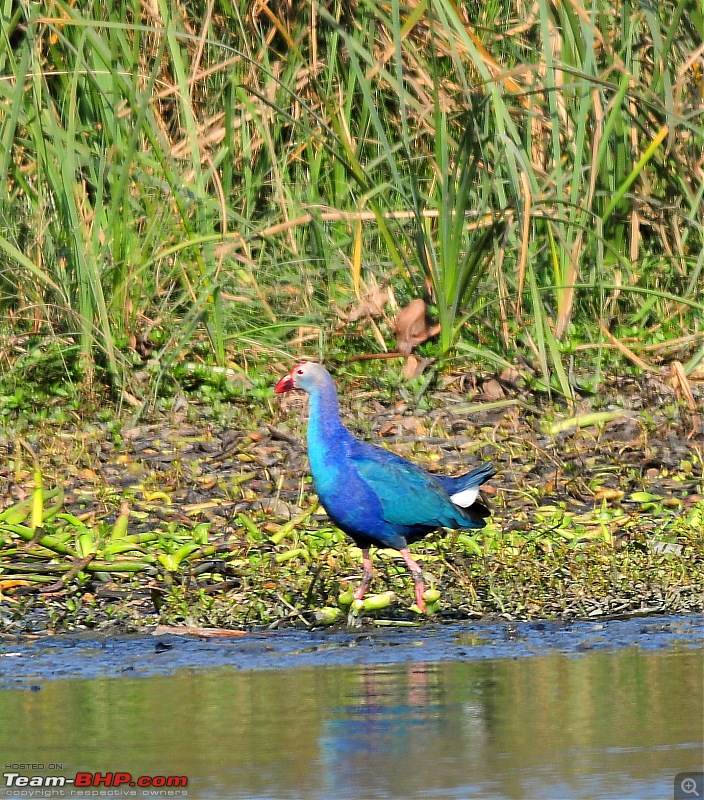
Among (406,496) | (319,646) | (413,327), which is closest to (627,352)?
(413,327)

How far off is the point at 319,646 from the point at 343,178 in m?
4.85

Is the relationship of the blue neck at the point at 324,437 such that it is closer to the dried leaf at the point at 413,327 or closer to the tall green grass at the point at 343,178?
the tall green grass at the point at 343,178

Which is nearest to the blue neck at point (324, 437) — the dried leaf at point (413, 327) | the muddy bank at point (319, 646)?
the muddy bank at point (319, 646)

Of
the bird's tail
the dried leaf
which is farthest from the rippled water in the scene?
the dried leaf

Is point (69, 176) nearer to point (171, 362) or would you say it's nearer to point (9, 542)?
point (171, 362)

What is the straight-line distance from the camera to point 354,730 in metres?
3.96

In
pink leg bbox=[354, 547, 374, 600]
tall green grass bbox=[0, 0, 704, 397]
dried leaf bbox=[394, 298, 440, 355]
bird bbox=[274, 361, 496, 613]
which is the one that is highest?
tall green grass bbox=[0, 0, 704, 397]

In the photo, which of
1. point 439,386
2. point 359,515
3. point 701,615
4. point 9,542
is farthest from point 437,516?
point 439,386

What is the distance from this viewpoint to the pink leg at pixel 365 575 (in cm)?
549

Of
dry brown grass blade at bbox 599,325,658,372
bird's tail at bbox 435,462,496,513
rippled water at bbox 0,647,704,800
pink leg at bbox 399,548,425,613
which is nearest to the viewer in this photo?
rippled water at bbox 0,647,704,800

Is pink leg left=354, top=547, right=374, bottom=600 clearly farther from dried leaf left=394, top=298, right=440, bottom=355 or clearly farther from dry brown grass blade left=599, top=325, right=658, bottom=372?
dried leaf left=394, top=298, right=440, bottom=355

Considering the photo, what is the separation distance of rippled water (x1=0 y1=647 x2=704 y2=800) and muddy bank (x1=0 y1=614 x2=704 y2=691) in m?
0.10

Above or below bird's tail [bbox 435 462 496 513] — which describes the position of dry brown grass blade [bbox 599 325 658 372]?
above

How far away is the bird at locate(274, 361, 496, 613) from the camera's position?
18.3ft
